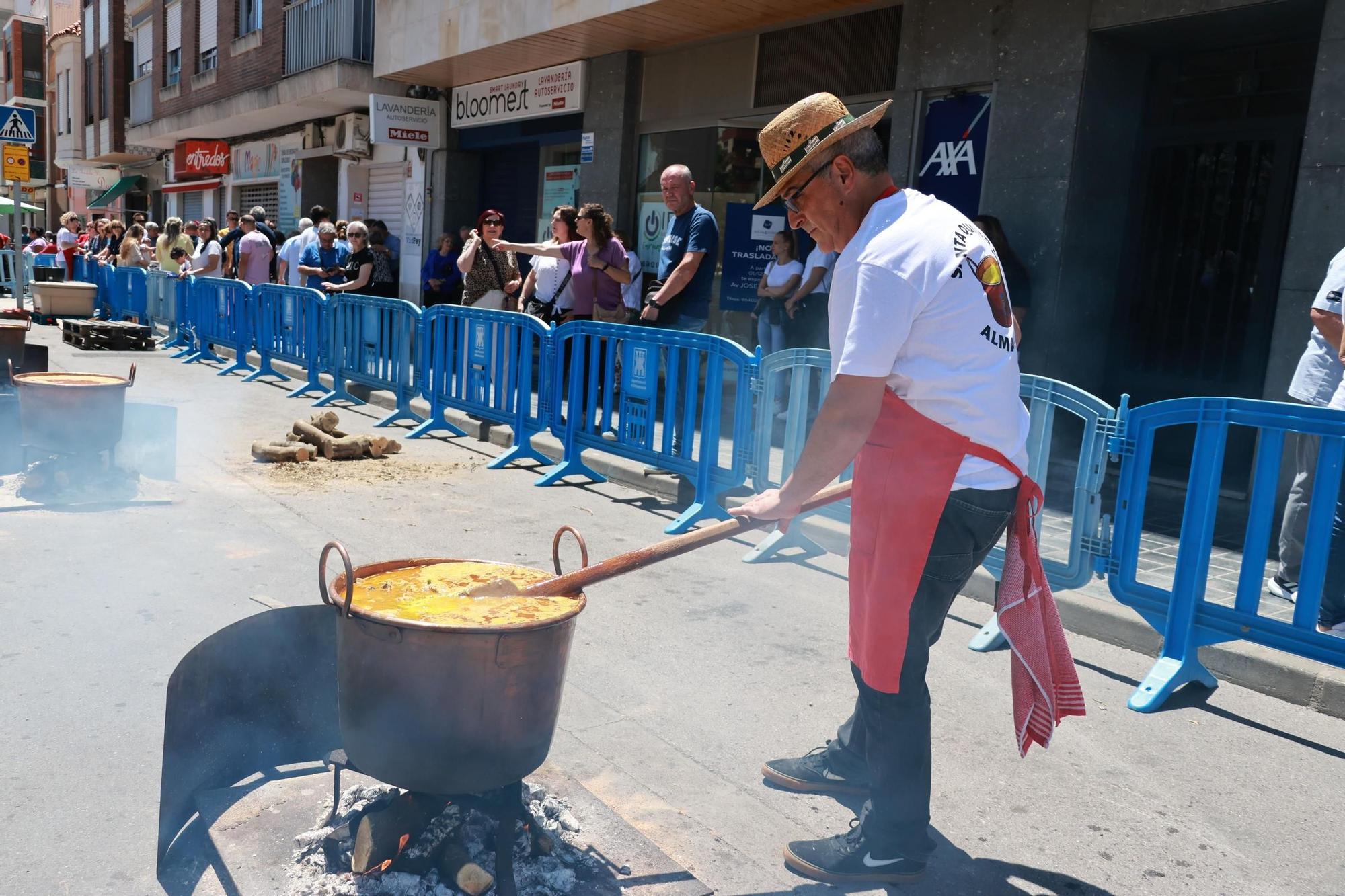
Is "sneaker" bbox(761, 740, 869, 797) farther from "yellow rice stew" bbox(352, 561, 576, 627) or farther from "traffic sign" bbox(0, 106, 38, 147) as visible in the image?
"traffic sign" bbox(0, 106, 38, 147)

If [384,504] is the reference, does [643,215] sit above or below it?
above

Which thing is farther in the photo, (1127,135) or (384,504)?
(1127,135)

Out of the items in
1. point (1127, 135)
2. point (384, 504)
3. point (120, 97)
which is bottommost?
point (384, 504)

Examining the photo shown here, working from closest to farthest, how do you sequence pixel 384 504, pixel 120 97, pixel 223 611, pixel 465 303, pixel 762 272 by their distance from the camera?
pixel 223 611 → pixel 384 504 → pixel 465 303 → pixel 762 272 → pixel 120 97

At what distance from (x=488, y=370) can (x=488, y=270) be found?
2.02 meters

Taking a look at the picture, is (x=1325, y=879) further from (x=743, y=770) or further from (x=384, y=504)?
(x=384, y=504)

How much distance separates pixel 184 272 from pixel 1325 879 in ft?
57.6

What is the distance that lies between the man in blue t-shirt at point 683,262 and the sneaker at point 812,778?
16.5 ft

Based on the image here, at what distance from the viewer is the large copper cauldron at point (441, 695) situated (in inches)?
97.0

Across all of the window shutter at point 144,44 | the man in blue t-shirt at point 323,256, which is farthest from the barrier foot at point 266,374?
the window shutter at point 144,44

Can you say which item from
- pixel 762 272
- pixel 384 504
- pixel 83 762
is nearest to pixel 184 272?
pixel 762 272

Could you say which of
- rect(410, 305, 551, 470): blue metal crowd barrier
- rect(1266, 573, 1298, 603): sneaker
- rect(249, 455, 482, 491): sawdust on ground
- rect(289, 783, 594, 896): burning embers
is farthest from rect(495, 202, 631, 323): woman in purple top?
rect(289, 783, 594, 896): burning embers

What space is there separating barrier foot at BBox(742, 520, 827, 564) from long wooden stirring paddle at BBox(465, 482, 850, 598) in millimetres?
3455

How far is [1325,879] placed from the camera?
10.2ft
